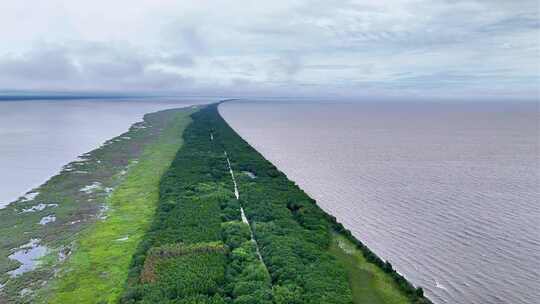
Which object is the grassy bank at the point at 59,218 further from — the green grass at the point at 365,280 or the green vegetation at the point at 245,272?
the green grass at the point at 365,280

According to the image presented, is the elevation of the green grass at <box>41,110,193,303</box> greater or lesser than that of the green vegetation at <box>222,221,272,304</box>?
lesser

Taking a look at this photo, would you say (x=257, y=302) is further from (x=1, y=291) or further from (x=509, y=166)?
(x=509, y=166)

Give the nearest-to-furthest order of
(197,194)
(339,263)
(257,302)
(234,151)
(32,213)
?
1. (257,302)
2. (339,263)
3. (32,213)
4. (197,194)
5. (234,151)

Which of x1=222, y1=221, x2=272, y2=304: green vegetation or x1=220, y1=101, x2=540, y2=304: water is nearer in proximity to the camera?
x1=222, y1=221, x2=272, y2=304: green vegetation

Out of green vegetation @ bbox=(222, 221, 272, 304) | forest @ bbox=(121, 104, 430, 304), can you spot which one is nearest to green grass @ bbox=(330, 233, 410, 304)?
forest @ bbox=(121, 104, 430, 304)

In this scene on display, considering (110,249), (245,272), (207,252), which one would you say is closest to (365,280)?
(245,272)

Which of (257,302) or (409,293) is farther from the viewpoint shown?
(409,293)

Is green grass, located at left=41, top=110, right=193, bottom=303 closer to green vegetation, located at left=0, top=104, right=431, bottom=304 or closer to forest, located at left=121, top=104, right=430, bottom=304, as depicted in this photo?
green vegetation, located at left=0, top=104, right=431, bottom=304

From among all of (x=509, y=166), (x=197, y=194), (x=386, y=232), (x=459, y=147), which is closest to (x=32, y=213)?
(x=197, y=194)
